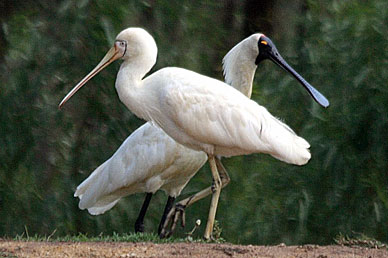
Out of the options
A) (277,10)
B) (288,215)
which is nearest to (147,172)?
(288,215)

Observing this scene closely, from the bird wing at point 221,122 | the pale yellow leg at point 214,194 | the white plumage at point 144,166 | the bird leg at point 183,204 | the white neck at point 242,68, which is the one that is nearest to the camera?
the bird wing at point 221,122

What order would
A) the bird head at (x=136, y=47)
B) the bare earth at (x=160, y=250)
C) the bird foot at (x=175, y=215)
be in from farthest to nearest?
the bird foot at (x=175, y=215), the bird head at (x=136, y=47), the bare earth at (x=160, y=250)

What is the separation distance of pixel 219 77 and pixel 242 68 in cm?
257

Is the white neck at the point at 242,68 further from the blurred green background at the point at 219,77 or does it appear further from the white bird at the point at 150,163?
the blurred green background at the point at 219,77

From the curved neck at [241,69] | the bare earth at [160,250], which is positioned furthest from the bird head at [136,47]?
the bare earth at [160,250]

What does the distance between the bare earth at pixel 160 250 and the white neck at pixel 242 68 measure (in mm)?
2012

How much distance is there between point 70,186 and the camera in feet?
34.6

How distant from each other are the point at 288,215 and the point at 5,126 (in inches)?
121

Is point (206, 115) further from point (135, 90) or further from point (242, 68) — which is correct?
point (242, 68)

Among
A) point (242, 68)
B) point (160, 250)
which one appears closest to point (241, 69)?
point (242, 68)

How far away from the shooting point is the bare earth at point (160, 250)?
6.25 meters

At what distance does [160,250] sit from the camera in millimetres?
6363

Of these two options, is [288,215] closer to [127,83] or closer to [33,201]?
[33,201]

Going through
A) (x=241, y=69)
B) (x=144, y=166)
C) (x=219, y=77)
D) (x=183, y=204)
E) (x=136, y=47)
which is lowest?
(x=183, y=204)
